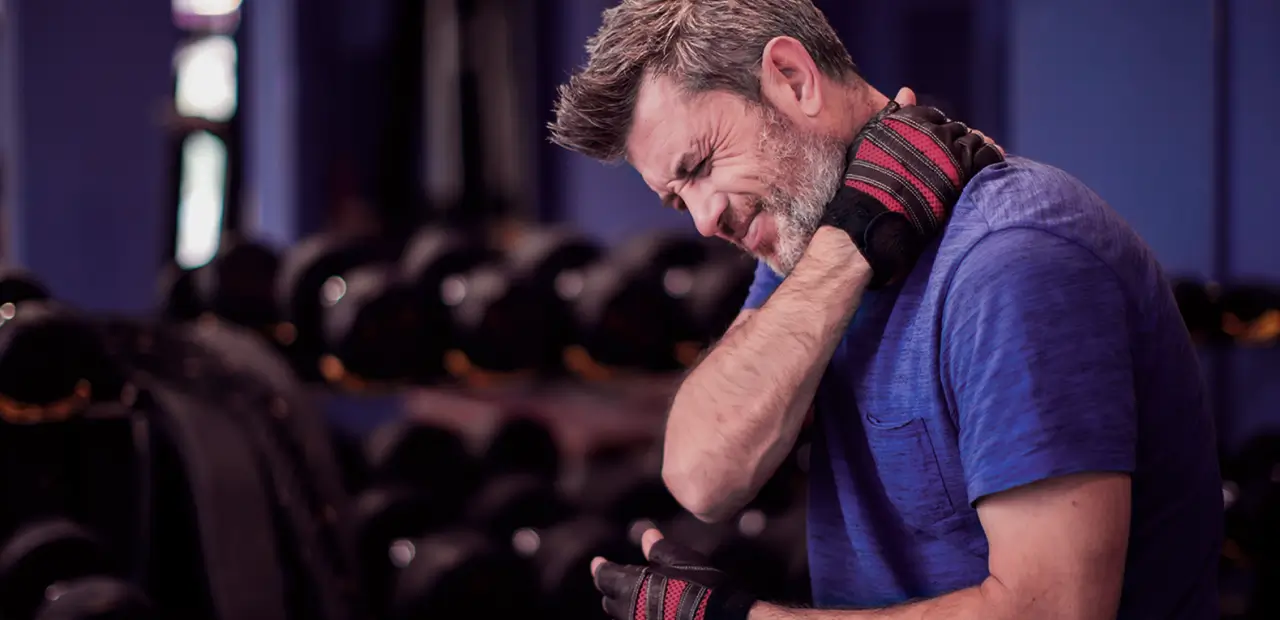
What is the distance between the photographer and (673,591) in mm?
1223

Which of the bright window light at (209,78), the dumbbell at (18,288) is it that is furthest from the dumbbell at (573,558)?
the bright window light at (209,78)

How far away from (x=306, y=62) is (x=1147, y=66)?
319 centimetres

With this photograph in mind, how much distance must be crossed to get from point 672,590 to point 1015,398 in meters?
0.41

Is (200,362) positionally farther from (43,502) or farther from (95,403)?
(43,502)

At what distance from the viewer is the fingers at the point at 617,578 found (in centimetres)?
126

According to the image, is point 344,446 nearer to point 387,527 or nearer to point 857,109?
point 387,527

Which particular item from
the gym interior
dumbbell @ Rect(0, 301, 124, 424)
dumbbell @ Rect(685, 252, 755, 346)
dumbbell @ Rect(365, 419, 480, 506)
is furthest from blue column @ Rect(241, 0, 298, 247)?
dumbbell @ Rect(0, 301, 124, 424)

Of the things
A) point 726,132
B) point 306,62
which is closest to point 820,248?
point 726,132

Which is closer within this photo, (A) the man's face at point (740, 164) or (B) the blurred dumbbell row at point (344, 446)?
(A) the man's face at point (740, 164)

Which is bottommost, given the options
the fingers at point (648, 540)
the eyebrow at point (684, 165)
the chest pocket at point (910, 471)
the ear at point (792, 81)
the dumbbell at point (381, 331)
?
the dumbbell at point (381, 331)

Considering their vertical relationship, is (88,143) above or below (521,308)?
above

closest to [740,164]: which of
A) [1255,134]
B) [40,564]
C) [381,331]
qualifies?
[40,564]

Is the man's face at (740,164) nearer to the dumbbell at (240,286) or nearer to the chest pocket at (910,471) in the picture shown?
the chest pocket at (910,471)

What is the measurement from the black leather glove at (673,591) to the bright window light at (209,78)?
6.65m
